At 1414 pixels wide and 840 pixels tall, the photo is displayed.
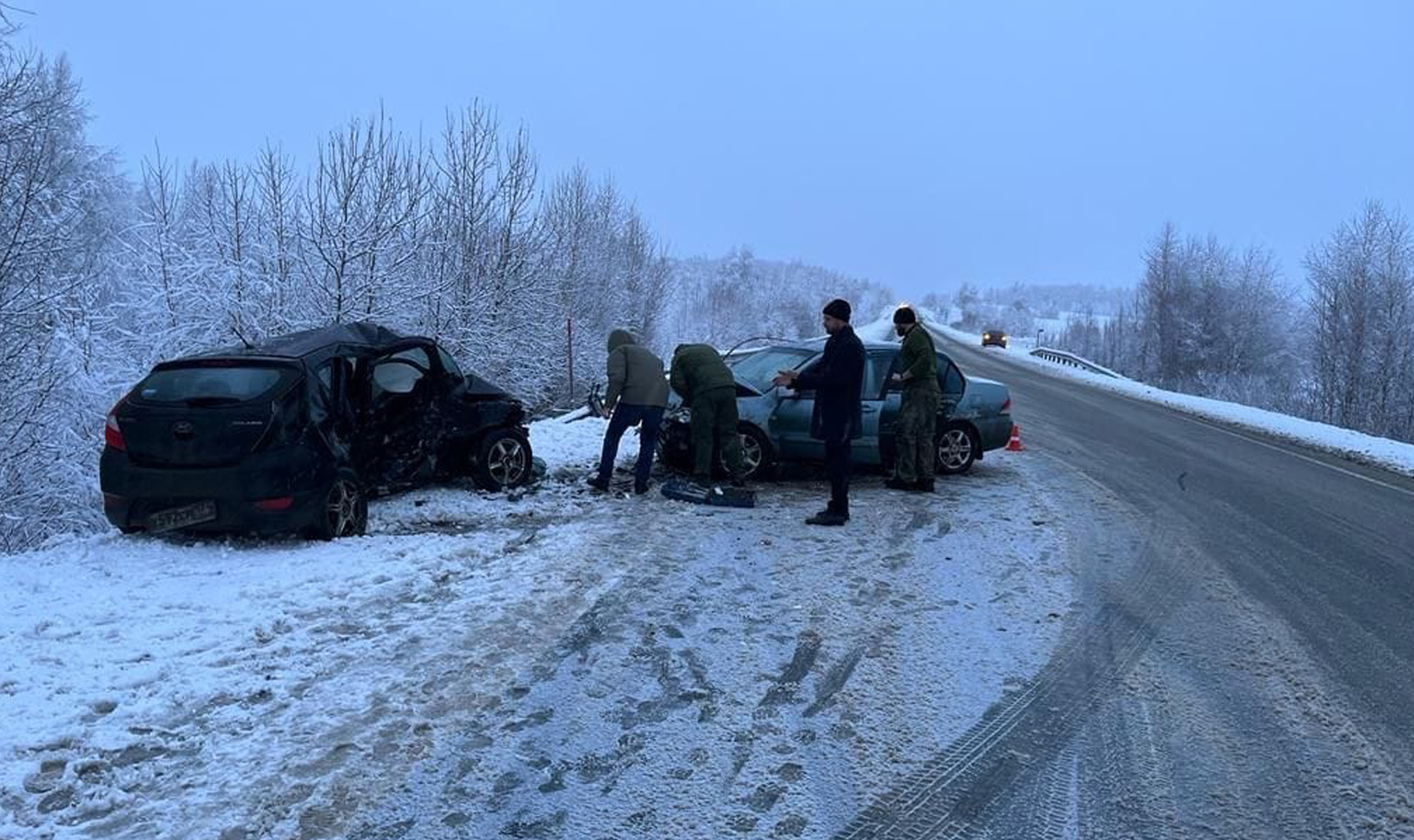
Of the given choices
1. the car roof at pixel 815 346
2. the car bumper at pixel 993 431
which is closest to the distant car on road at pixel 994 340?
the car bumper at pixel 993 431

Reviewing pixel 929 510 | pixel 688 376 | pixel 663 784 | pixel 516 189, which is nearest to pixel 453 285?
pixel 516 189

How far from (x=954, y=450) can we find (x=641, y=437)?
3.73 m

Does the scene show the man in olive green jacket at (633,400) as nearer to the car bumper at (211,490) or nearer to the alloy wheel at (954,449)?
the car bumper at (211,490)

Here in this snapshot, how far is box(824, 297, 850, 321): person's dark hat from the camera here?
7.30 m

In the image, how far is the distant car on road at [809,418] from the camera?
9.14 metres

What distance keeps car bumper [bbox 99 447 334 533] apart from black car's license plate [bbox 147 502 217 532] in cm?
2

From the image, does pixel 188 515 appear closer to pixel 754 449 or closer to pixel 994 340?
pixel 754 449

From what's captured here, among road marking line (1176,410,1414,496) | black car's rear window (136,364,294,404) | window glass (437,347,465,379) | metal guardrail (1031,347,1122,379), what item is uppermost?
metal guardrail (1031,347,1122,379)

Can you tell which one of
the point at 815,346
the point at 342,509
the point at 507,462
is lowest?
the point at 342,509

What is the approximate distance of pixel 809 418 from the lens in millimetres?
9148

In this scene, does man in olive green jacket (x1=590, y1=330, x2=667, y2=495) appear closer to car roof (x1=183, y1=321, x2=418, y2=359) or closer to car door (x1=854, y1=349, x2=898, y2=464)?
car roof (x1=183, y1=321, x2=418, y2=359)

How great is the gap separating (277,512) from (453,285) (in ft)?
48.0

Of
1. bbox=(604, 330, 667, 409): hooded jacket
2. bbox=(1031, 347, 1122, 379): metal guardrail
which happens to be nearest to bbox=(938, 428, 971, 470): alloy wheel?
bbox=(604, 330, 667, 409): hooded jacket

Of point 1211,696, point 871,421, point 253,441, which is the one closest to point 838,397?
point 871,421
